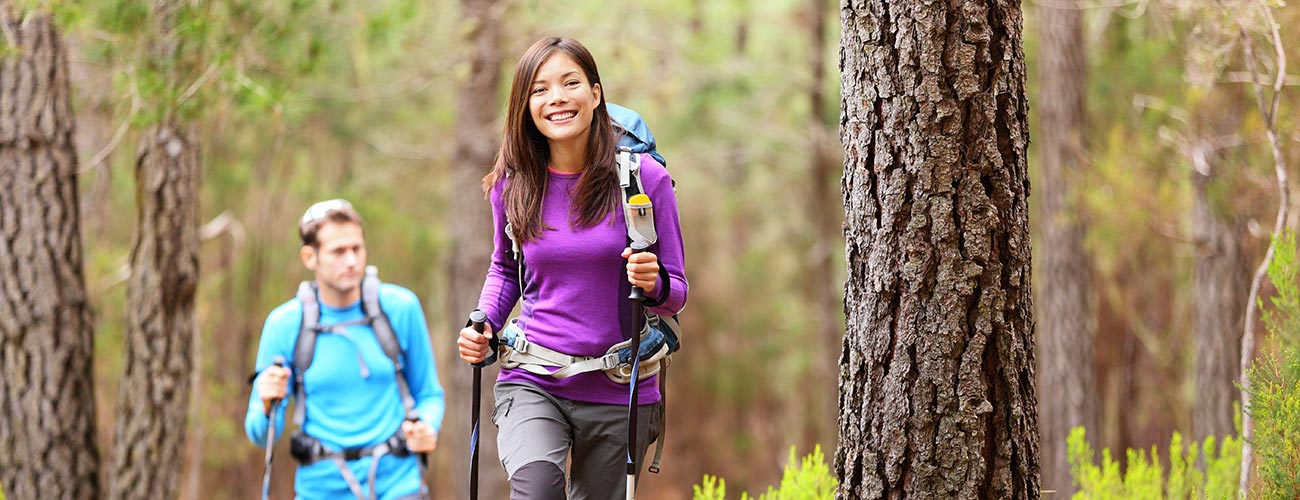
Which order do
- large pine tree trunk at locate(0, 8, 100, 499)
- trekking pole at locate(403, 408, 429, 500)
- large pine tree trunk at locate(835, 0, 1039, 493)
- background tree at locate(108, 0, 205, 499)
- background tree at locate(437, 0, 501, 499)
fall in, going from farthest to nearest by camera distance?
background tree at locate(437, 0, 501, 499), background tree at locate(108, 0, 205, 499), large pine tree trunk at locate(0, 8, 100, 499), trekking pole at locate(403, 408, 429, 500), large pine tree trunk at locate(835, 0, 1039, 493)

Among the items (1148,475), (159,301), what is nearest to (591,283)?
(1148,475)

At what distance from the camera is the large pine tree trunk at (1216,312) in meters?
9.19

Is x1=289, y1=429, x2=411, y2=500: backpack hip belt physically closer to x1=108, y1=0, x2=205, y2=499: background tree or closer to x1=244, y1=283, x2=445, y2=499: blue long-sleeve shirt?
x1=244, y1=283, x2=445, y2=499: blue long-sleeve shirt

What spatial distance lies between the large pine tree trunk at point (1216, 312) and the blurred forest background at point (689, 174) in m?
0.02

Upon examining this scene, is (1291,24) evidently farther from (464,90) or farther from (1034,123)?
(464,90)

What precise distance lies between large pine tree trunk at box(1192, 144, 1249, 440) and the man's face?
6839mm

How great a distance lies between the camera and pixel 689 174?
1886cm

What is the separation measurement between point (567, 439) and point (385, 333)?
159cm

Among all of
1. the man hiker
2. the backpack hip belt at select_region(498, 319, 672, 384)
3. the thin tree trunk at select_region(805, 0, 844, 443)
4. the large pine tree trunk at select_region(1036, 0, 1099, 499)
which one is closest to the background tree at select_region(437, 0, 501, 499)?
the thin tree trunk at select_region(805, 0, 844, 443)

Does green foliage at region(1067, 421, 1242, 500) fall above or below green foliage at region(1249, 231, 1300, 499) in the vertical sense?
below

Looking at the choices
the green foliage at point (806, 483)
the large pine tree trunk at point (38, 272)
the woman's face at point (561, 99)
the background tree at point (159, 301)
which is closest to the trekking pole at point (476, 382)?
the woman's face at point (561, 99)

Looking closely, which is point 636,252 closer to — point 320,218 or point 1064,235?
point 320,218

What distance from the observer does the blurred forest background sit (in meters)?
6.93

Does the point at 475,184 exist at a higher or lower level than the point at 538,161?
higher
